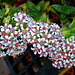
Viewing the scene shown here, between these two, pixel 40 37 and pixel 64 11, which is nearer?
pixel 40 37

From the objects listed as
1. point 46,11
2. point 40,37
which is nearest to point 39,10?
point 46,11

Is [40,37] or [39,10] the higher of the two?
[39,10]

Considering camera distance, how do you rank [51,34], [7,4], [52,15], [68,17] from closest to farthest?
[51,34] < [68,17] < [52,15] < [7,4]

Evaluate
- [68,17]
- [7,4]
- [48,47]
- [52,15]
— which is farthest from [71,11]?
[7,4]

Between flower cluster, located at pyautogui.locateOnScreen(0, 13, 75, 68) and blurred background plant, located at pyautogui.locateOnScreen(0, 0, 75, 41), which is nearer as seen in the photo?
flower cluster, located at pyautogui.locateOnScreen(0, 13, 75, 68)

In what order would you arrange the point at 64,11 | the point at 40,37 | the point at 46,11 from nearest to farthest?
the point at 40,37
the point at 64,11
the point at 46,11

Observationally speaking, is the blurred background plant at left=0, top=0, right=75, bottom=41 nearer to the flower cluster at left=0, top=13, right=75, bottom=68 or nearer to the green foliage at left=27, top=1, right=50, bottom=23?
the green foliage at left=27, top=1, right=50, bottom=23

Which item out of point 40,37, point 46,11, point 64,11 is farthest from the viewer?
point 46,11

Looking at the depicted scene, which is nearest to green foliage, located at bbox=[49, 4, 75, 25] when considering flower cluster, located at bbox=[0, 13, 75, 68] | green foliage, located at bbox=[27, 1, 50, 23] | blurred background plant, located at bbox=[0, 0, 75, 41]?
blurred background plant, located at bbox=[0, 0, 75, 41]

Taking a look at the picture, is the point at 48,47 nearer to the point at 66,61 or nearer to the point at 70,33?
the point at 66,61

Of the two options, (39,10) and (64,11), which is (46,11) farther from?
(64,11)

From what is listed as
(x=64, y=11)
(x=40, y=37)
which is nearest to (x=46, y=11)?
(x=64, y=11)
